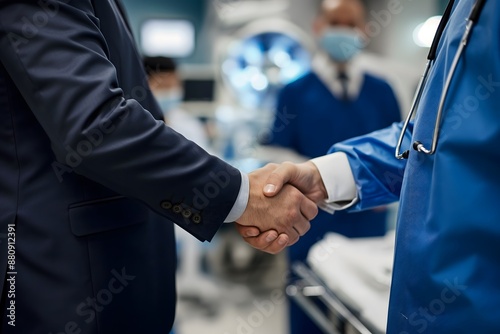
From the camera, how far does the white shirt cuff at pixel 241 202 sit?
3.92 feet

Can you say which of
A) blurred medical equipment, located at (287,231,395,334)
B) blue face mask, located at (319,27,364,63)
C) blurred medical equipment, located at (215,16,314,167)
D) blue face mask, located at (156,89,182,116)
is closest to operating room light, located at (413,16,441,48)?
blurred medical equipment, located at (215,16,314,167)

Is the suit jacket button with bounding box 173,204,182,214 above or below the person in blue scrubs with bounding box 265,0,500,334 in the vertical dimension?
below

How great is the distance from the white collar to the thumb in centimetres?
141

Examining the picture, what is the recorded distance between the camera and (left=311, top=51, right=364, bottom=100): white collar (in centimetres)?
276

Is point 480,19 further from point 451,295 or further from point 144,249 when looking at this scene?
point 144,249

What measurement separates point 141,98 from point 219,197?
0.30 m

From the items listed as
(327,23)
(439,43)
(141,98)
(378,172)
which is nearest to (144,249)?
(141,98)

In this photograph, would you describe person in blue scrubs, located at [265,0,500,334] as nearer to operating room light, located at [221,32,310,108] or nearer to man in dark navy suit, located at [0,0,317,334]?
man in dark navy suit, located at [0,0,317,334]

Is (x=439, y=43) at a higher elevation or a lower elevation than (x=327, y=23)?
higher

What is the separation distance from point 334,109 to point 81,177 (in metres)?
1.78

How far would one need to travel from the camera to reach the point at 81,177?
111 cm

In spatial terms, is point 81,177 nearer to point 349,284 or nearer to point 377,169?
point 377,169

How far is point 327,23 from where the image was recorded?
2924 millimetres

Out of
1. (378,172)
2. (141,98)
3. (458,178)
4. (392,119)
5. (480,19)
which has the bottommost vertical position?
(392,119)
